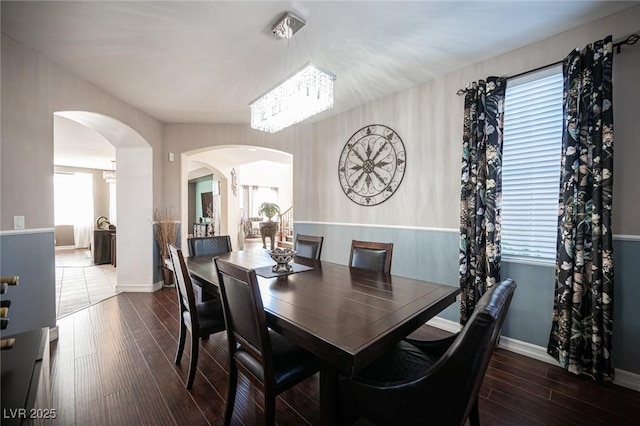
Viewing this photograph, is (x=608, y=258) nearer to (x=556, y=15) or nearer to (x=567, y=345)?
(x=567, y=345)

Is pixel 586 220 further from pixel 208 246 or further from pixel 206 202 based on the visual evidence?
pixel 206 202

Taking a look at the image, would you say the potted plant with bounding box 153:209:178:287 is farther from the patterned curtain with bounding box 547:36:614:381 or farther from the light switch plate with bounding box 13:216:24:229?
the patterned curtain with bounding box 547:36:614:381

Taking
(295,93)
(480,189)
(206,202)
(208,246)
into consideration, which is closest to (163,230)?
(208,246)

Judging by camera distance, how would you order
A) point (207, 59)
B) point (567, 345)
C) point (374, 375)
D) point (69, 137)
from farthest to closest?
point (69, 137) → point (207, 59) → point (567, 345) → point (374, 375)

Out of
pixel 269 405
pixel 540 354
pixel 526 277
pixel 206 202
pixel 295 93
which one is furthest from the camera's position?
pixel 206 202

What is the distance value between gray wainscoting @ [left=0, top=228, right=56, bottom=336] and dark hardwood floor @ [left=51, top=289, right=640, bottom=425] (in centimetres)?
32

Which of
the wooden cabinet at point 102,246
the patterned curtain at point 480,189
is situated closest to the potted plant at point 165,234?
the wooden cabinet at point 102,246

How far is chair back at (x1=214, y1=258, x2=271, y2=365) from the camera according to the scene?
1265 mm

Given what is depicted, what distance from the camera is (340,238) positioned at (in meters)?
4.03

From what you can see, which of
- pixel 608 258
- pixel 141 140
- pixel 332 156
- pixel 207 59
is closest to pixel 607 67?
pixel 608 258

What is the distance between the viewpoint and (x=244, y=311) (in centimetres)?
137

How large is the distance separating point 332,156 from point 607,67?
291 cm

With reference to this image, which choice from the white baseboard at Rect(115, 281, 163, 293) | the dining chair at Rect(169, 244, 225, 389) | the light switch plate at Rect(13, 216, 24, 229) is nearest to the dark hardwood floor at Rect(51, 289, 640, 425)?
the dining chair at Rect(169, 244, 225, 389)

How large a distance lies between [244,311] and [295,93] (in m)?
1.64
